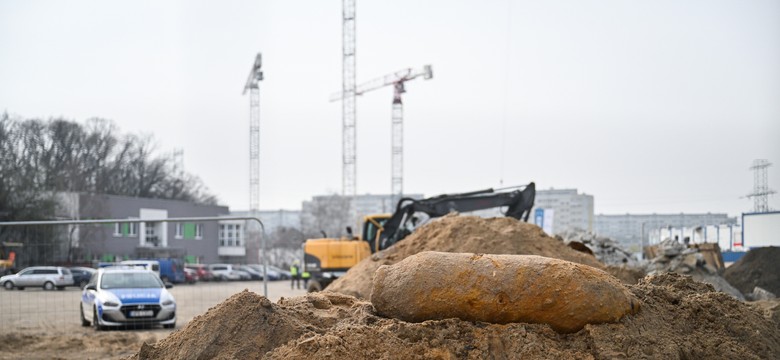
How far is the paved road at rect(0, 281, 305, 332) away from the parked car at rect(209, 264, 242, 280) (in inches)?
17.5

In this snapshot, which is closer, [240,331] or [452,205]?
[240,331]

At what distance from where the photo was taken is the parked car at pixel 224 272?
684 inches

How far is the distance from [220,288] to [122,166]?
177ft

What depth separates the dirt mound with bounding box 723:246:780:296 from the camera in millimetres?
20609

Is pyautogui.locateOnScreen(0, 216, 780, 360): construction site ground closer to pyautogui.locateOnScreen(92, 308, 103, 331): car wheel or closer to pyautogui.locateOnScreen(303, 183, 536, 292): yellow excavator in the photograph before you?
pyautogui.locateOnScreen(92, 308, 103, 331): car wheel

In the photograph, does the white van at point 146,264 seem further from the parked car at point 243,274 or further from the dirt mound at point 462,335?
the dirt mound at point 462,335

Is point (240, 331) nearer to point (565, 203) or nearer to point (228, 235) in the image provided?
point (228, 235)

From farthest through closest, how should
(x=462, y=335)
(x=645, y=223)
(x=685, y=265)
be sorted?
1. (x=645, y=223)
2. (x=685, y=265)
3. (x=462, y=335)

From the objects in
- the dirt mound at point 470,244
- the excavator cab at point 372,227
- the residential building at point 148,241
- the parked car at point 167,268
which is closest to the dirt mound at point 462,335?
the dirt mound at point 470,244

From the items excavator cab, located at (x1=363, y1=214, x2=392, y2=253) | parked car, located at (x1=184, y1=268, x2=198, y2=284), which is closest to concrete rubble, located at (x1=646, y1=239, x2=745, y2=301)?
excavator cab, located at (x1=363, y1=214, x2=392, y2=253)

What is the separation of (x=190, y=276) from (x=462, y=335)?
13.4 meters

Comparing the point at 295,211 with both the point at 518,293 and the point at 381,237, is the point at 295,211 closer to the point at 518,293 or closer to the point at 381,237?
the point at 381,237

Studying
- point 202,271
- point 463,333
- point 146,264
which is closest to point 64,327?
point 146,264

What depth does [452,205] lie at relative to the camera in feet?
64.3
